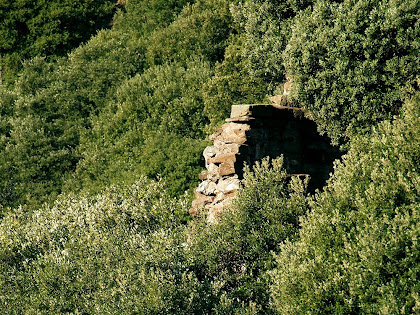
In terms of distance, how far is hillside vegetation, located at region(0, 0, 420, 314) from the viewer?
2241 cm

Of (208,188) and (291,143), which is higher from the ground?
(291,143)

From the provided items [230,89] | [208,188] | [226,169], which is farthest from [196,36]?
[226,169]

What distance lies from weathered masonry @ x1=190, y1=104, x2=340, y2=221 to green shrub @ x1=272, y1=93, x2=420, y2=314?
20.5 ft

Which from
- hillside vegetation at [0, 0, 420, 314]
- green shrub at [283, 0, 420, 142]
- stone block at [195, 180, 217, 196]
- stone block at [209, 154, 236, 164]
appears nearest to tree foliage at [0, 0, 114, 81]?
hillside vegetation at [0, 0, 420, 314]

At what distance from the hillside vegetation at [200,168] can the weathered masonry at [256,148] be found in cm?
119

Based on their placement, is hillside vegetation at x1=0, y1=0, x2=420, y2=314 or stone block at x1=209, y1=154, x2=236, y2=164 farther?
stone block at x1=209, y1=154, x2=236, y2=164

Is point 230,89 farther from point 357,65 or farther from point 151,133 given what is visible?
point 357,65

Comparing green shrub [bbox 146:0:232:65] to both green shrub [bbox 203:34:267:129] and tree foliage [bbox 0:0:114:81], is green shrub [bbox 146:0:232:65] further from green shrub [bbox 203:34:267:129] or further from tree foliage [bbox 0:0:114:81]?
tree foliage [bbox 0:0:114:81]

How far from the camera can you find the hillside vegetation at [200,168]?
22.4 m

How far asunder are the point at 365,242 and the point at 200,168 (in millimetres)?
22923

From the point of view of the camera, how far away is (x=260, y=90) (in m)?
44.0

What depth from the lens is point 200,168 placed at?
1686 inches

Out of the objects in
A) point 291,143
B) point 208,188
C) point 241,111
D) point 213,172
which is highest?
point 241,111

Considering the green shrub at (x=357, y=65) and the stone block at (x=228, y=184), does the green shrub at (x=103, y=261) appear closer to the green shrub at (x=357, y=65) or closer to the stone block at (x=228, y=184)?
the stone block at (x=228, y=184)
